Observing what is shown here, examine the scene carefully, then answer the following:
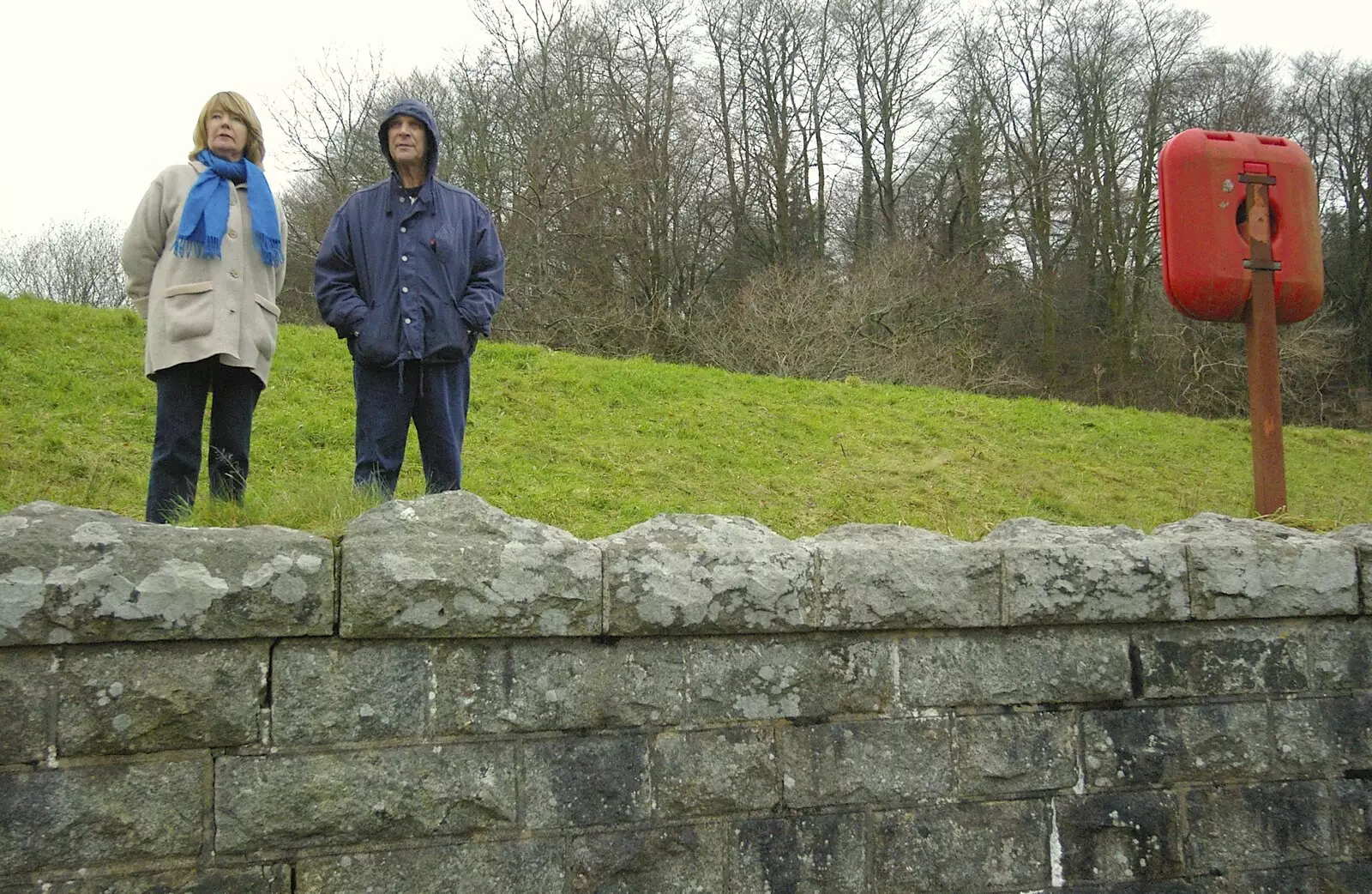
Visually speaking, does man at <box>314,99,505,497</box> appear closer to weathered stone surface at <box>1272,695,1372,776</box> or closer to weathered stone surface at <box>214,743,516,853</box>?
weathered stone surface at <box>214,743,516,853</box>

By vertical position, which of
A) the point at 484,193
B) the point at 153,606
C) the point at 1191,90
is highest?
the point at 1191,90

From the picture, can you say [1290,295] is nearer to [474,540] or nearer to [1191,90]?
[474,540]

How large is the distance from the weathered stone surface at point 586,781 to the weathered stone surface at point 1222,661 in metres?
1.72

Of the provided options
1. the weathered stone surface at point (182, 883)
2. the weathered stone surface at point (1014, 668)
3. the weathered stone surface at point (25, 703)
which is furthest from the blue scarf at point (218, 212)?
the weathered stone surface at point (1014, 668)

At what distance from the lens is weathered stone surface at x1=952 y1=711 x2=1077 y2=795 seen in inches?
121

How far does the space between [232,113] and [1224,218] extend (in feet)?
18.2

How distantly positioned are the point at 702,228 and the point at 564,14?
5.57m

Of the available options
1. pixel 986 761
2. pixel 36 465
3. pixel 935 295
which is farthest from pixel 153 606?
pixel 935 295

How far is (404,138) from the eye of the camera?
3.98 m

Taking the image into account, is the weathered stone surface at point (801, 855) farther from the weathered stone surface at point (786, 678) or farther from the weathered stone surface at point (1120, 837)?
the weathered stone surface at point (1120, 837)

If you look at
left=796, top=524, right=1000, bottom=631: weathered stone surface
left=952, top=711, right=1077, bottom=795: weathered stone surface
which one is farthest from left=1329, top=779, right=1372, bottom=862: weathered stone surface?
left=796, top=524, right=1000, bottom=631: weathered stone surface

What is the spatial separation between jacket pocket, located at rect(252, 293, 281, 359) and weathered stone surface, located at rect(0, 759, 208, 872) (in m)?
1.85

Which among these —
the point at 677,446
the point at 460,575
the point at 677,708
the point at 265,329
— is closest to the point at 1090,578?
the point at 677,708

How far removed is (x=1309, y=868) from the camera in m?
3.35
